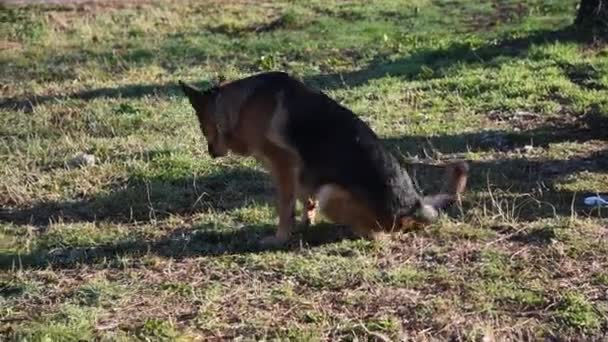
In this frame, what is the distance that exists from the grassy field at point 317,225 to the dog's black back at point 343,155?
0.30 m

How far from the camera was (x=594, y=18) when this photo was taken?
12.2 m

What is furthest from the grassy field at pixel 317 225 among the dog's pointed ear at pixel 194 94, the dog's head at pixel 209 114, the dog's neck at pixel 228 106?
the dog's pointed ear at pixel 194 94

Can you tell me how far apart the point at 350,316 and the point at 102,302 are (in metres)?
1.33

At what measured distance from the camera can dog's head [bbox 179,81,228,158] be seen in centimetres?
624

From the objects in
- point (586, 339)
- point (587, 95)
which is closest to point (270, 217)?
point (586, 339)

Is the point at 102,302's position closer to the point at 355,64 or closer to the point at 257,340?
the point at 257,340

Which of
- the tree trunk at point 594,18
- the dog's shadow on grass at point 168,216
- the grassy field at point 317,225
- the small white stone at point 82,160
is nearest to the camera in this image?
the grassy field at point 317,225

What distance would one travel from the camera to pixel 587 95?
31.5 feet

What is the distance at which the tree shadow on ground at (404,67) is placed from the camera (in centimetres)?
1100

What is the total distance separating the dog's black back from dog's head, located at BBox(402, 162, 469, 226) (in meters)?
0.07

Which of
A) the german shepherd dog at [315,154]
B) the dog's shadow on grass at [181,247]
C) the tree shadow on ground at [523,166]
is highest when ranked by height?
the german shepherd dog at [315,154]

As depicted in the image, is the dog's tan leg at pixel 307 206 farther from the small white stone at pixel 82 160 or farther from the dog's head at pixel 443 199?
the small white stone at pixel 82 160

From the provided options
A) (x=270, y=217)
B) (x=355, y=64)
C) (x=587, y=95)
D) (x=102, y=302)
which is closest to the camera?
(x=102, y=302)

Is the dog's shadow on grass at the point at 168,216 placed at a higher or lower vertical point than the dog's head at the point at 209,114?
lower
